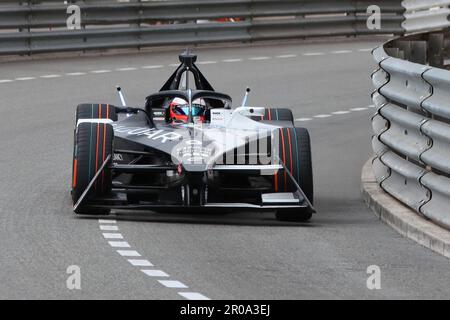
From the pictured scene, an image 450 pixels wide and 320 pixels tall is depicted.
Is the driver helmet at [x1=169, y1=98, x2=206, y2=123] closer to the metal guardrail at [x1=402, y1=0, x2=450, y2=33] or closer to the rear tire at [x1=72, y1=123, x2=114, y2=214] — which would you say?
the rear tire at [x1=72, y1=123, x2=114, y2=214]

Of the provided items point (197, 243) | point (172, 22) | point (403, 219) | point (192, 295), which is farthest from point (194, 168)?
point (172, 22)

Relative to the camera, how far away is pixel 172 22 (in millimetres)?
28250

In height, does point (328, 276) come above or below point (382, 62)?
below

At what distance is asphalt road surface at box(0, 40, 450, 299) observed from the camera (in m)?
8.55

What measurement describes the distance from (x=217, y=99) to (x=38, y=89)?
8.59m

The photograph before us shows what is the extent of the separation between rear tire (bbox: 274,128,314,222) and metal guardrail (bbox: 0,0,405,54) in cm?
1376

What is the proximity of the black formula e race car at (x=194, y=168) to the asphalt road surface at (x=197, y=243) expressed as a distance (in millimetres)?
183

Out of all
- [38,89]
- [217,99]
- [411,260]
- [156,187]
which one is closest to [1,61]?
[38,89]

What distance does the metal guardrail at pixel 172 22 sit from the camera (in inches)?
986

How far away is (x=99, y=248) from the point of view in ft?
32.5

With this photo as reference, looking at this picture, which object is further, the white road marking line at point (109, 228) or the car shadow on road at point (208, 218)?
the car shadow on road at point (208, 218)

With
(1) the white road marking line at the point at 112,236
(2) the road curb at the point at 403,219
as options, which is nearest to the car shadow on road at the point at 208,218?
(2) the road curb at the point at 403,219

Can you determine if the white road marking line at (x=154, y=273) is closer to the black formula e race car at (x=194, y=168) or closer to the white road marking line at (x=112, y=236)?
the white road marking line at (x=112, y=236)
